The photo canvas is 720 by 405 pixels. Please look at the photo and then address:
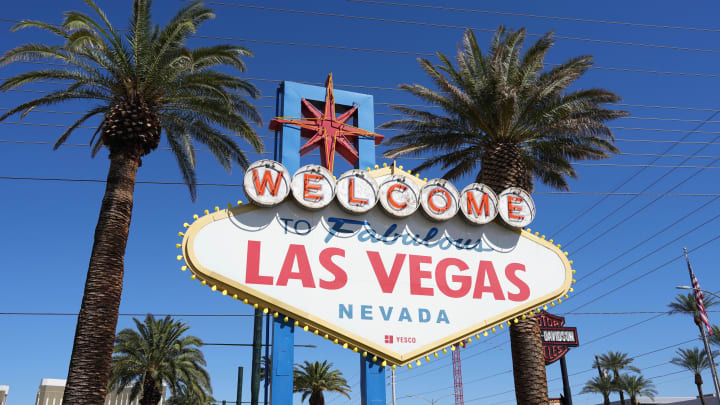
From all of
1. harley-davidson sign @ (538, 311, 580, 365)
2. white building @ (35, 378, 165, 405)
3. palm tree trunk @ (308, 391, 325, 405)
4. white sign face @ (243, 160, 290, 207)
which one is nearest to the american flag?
harley-davidson sign @ (538, 311, 580, 365)

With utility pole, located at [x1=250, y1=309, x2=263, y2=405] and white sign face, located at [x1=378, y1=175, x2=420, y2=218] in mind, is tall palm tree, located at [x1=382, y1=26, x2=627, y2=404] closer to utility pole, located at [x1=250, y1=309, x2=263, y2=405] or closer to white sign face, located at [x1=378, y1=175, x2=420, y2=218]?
white sign face, located at [x1=378, y1=175, x2=420, y2=218]

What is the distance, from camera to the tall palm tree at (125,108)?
14.3 m

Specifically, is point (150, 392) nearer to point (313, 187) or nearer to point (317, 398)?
point (317, 398)

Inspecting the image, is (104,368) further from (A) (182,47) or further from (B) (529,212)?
(B) (529,212)

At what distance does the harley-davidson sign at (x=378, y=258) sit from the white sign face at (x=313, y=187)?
0.08ft

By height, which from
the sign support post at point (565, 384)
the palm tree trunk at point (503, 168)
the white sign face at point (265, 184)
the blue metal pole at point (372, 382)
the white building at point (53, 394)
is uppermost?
the white building at point (53, 394)

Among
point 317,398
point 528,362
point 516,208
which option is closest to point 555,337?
point 528,362

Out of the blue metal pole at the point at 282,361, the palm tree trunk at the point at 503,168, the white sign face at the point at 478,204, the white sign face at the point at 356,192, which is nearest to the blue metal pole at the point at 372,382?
the blue metal pole at the point at 282,361

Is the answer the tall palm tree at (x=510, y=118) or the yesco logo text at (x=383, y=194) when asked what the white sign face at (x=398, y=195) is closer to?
the yesco logo text at (x=383, y=194)

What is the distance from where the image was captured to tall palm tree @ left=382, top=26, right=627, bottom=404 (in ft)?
58.4

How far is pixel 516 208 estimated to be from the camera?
1470 cm

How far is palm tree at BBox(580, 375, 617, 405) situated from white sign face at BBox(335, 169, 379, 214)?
5851 cm

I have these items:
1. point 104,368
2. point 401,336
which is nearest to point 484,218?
point 401,336

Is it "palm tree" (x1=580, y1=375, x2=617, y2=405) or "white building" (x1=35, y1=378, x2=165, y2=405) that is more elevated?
"white building" (x1=35, y1=378, x2=165, y2=405)
